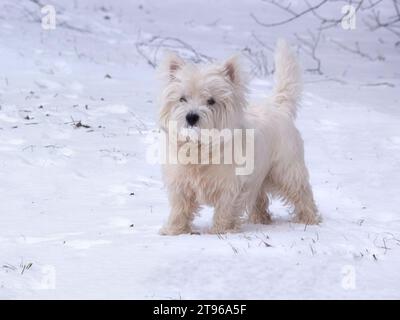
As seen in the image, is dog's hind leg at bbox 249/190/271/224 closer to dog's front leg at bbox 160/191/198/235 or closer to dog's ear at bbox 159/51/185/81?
dog's front leg at bbox 160/191/198/235

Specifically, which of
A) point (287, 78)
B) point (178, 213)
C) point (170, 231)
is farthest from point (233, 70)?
point (170, 231)

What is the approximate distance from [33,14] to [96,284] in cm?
950

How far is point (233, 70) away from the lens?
5.26 metres

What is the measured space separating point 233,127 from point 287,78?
3.28ft

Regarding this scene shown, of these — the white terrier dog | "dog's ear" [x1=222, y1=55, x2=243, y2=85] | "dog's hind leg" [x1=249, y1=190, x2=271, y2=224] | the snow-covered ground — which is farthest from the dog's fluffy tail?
"dog's ear" [x1=222, y1=55, x2=243, y2=85]

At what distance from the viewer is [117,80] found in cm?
1033

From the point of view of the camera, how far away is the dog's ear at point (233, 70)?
5223 millimetres

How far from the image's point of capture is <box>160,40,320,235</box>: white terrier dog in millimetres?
5082

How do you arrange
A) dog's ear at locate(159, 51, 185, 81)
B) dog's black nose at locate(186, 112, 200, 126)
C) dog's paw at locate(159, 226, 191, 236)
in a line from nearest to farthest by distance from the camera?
dog's black nose at locate(186, 112, 200, 126)
dog's ear at locate(159, 51, 185, 81)
dog's paw at locate(159, 226, 191, 236)

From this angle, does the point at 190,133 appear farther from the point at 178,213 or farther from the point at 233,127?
the point at 178,213

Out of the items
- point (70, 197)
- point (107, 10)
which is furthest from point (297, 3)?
point (70, 197)

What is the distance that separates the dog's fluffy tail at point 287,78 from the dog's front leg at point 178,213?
1.11 meters

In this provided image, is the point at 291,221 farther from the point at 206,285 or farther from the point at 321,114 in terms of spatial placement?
the point at 321,114

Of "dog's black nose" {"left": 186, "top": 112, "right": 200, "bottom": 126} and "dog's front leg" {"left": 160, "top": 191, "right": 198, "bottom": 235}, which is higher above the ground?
"dog's black nose" {"left": 186, "top": 112, "right": 200, "bottom": 126}
